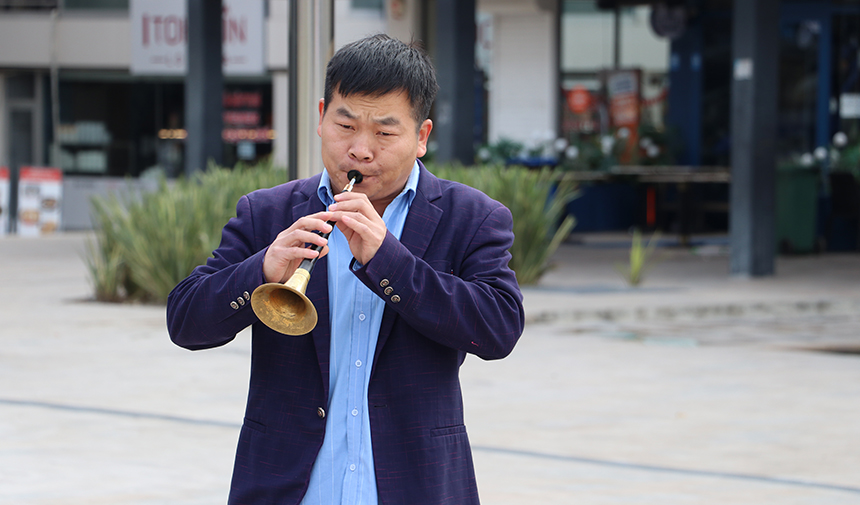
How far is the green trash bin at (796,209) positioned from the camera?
1769cm

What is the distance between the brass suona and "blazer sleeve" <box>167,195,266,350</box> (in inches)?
1.9

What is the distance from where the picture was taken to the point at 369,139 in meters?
2.31

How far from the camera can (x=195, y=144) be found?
16828 millimetres

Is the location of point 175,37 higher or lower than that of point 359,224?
higher

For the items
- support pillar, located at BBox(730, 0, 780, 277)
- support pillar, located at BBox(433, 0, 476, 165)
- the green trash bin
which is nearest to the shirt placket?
support pillar, located at BBox(730, 0, 780, 277)

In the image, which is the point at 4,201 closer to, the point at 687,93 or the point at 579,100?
the point at 579,100

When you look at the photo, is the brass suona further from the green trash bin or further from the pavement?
the green trash bin

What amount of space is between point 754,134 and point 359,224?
13119 millimetres

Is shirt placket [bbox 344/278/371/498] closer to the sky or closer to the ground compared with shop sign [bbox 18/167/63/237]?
closer to the sky

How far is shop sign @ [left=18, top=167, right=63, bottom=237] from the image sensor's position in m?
23.5

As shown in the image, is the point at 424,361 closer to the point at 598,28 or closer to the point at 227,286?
the point at 227,286

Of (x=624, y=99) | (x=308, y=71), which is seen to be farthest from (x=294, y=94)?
(x=624, y=99)

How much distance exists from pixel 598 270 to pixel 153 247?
6.29 m

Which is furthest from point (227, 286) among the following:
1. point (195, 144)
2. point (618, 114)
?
point (618, 114)
